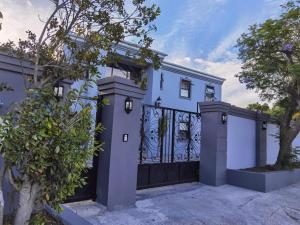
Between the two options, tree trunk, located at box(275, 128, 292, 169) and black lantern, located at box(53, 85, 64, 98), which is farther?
tree trunk, located at box(275, 128, 292, 169)

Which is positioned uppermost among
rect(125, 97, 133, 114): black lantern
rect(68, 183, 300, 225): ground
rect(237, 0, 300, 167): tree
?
rect(237, 0, 300, 167): tree

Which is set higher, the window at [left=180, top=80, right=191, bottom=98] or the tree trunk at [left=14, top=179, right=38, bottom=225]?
the window at [left=180, top=80, right=191, bottom=98]

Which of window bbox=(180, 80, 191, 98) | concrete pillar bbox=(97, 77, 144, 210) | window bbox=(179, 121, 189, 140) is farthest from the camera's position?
window bbox=(180, 80, 191, 98)

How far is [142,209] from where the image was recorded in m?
4.99

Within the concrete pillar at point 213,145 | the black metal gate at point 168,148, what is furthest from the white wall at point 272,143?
the black metal gate at point 168,148

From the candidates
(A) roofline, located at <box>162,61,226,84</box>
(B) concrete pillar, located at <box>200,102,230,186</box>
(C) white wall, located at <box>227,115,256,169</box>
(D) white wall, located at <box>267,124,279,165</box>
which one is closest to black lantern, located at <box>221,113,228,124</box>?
(B) concrete pillar, located at <box>200,102,230,186</box>

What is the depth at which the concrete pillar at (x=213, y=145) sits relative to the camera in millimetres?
7148

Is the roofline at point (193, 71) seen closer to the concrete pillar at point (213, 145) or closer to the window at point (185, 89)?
the window at point (185, 89)

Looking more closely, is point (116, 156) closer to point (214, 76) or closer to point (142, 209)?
point (142, 209)

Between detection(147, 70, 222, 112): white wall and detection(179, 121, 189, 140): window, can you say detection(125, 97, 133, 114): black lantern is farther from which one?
detection(147, 70, 222, 112): white wall

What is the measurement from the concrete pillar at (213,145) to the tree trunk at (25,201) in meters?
5.26

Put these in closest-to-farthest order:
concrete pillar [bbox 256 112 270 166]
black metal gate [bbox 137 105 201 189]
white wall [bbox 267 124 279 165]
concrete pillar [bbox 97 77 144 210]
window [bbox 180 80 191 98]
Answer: concrete pillar [bbox 97 77 144 210], black metal gate [bbox 137 105 201 189], concrete pillar [bbox 256 112 270 166], white wall [bbox 267 124 279 165], window [bbox 180 80 191 98]

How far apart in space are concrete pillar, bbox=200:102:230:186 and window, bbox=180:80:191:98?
875 centimetres

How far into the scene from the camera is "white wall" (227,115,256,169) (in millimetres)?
7766
